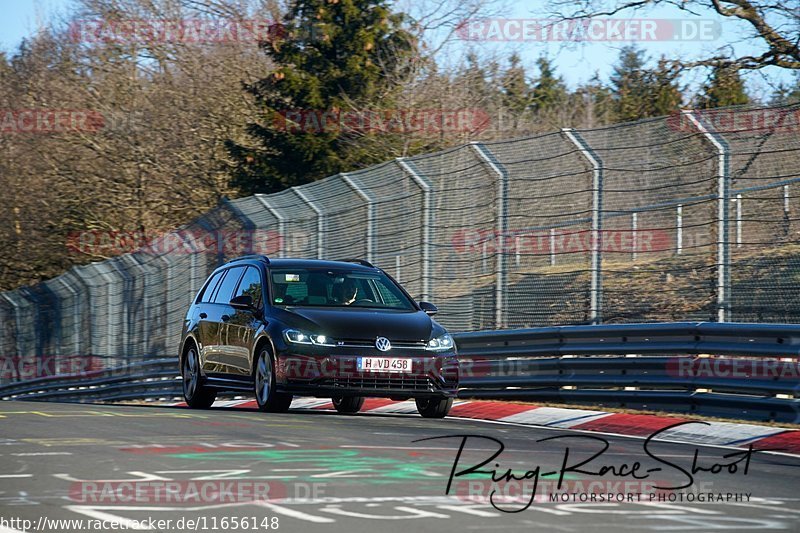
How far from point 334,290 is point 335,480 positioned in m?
6.37

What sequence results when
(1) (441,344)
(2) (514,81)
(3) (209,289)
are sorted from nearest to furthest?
(1) (441,344) → (3) (209,289) → (2) (514,81)

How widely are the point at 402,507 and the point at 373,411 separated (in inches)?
328

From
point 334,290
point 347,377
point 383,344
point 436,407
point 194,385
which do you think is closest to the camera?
point 347,377

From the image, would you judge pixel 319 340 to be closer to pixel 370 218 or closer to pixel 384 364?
pixel 384 364

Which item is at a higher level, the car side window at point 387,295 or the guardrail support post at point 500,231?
the guardrail support post at point 500,231

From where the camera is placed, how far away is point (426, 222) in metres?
17.1

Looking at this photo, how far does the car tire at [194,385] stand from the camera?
15219mm

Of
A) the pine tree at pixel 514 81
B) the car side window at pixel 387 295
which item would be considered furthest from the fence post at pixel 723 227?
the pine tree at pixel 514 81

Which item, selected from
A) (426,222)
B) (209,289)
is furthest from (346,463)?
(426,222)

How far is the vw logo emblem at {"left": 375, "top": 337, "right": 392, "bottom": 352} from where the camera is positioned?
12.7m

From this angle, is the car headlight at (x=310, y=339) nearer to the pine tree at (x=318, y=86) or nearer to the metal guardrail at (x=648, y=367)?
the metal guardrail at (x=648, y=367)

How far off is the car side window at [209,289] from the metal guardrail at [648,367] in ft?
9.47

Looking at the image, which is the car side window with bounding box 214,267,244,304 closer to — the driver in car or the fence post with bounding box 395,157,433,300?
the driver in car

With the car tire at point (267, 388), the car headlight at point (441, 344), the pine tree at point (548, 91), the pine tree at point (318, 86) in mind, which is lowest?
the car tire at point (267, 388)
